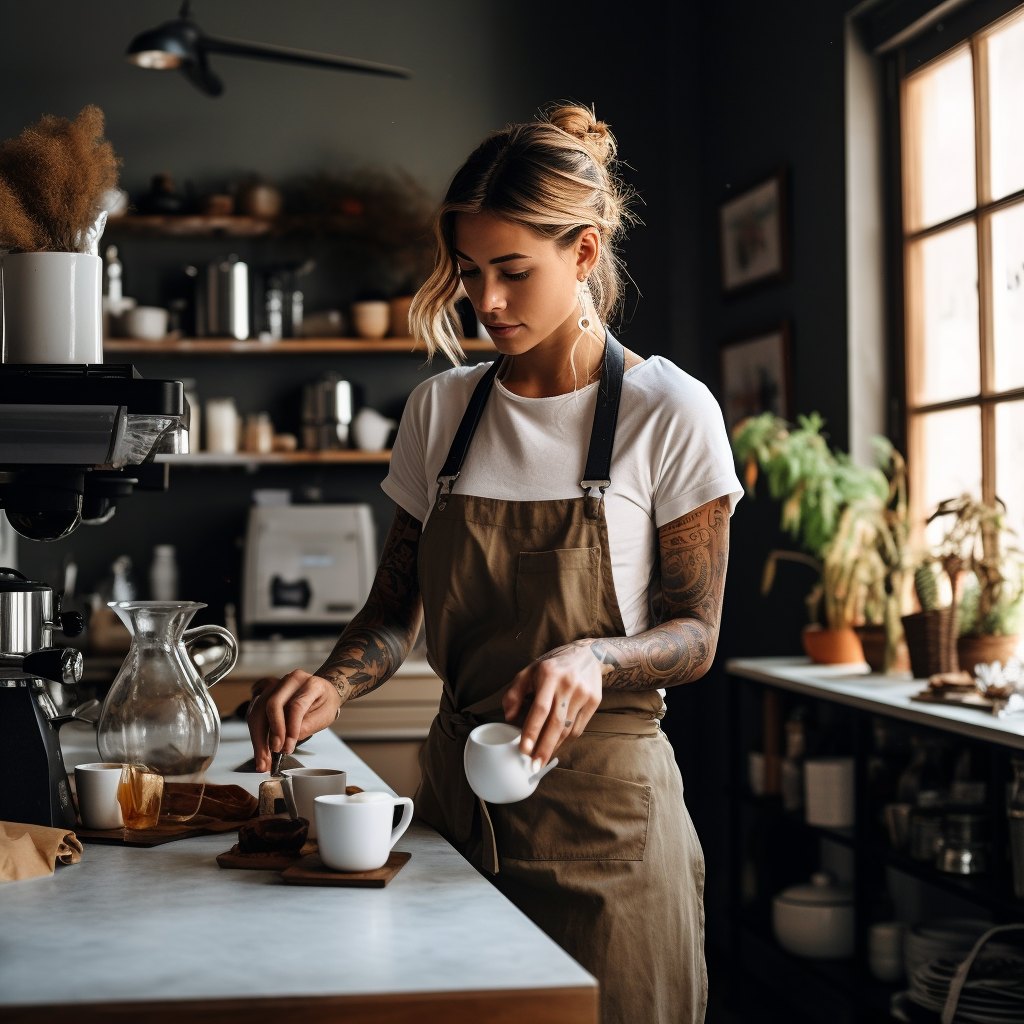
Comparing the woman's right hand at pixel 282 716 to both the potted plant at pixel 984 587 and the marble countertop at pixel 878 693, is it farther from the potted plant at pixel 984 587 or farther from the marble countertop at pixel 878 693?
the potted plant at pixel 984 587

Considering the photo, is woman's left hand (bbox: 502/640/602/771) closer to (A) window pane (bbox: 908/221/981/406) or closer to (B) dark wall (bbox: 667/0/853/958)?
(A) window pane (bbox: 908/221/981/406)

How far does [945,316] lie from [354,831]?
2.47m

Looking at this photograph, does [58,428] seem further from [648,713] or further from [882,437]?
[882,437]

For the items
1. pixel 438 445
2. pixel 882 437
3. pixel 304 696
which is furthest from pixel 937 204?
pixel 304 696

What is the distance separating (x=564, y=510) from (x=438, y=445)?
223 mm

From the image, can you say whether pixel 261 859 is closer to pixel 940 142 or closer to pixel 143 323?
pixel 940 142

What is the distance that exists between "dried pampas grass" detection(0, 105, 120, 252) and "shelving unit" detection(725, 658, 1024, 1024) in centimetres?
169

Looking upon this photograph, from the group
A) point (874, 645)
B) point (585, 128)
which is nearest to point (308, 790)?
point (585, 128)

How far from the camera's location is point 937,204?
312cm

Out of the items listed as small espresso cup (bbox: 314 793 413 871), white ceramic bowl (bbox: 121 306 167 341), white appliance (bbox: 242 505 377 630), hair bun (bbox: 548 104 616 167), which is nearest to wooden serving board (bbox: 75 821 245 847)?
small espresso cup (bbox: 314 793 413 871)

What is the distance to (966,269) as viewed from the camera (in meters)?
2.98

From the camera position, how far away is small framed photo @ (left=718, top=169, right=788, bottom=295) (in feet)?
11.9

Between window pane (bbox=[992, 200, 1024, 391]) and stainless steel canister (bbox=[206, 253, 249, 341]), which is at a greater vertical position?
stainless steel canister (bbox=[206, 253, 249, 341])

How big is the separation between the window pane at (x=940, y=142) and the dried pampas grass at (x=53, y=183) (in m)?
2.27
